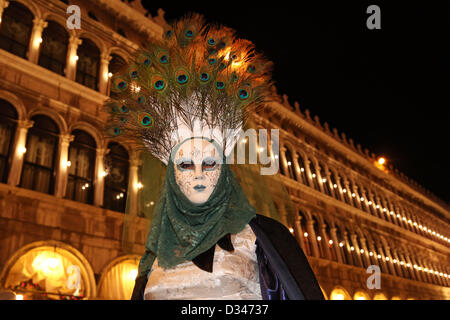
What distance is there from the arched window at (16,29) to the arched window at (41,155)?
5.93 ft

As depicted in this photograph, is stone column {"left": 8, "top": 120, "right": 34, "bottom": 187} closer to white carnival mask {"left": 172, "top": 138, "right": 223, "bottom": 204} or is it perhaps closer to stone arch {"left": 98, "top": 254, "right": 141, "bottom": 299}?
stone arch {"left": 98, "top": 254, "right": 141, "bottom": 299}

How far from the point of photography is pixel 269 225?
1.80 m

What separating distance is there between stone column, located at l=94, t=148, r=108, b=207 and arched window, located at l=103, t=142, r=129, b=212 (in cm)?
17

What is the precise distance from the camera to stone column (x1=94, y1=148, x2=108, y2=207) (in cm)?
814

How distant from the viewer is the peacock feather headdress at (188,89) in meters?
2.08

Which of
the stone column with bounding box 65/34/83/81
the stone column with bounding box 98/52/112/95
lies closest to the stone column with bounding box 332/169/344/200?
the stone column with bounding box 98/52/112/95

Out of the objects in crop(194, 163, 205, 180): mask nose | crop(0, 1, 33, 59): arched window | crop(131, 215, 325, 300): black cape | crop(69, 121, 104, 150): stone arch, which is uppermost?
crop(0, 1, 33, 59): arched window

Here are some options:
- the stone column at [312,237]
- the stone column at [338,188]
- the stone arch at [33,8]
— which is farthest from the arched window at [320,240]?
the stone arch at [33,8]

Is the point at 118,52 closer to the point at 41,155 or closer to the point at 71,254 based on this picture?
the point at 41,155

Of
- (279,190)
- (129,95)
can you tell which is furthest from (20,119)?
(279,190)

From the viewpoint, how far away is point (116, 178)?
8.89 meters

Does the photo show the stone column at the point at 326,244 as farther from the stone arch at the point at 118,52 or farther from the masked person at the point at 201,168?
the masked person at the point at 201,168

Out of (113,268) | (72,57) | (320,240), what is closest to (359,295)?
(320,240)

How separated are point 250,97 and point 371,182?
21.6 meters
